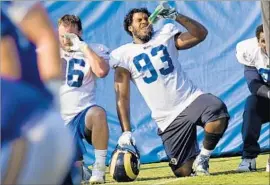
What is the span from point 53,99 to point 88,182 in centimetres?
402

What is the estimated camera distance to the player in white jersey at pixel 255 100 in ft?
20.3

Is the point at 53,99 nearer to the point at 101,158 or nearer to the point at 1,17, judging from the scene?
the point at 1,17

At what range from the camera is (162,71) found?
5914 mm

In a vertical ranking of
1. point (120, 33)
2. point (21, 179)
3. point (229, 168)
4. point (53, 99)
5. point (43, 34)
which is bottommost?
point (229, 168)

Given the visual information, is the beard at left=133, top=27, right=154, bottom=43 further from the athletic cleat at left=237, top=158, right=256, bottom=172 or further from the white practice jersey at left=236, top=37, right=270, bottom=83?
the athletic cleat at left=237, top=158, right=256, bottom=172

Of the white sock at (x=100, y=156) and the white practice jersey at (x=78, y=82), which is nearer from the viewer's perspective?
the white sock at (x=100, y=156)

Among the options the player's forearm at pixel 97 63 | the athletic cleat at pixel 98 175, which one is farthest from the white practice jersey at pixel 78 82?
the athletic cleat at pixel 98 175

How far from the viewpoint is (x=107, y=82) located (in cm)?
826

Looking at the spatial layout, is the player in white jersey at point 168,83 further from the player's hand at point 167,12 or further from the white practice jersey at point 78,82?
the white practice jersey at point 78,82

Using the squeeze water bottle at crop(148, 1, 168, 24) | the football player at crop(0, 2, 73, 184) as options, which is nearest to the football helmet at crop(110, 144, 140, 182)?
the squeeze water bottle at crop(148, 1, 168, 24)

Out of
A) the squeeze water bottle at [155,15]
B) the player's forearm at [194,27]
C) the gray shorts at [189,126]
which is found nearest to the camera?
the gray shorts at [189,126]

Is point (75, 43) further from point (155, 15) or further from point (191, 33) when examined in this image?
point (191, 33)

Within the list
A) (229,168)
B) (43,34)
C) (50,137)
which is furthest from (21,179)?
(229,168)

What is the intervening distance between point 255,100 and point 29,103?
461cm
